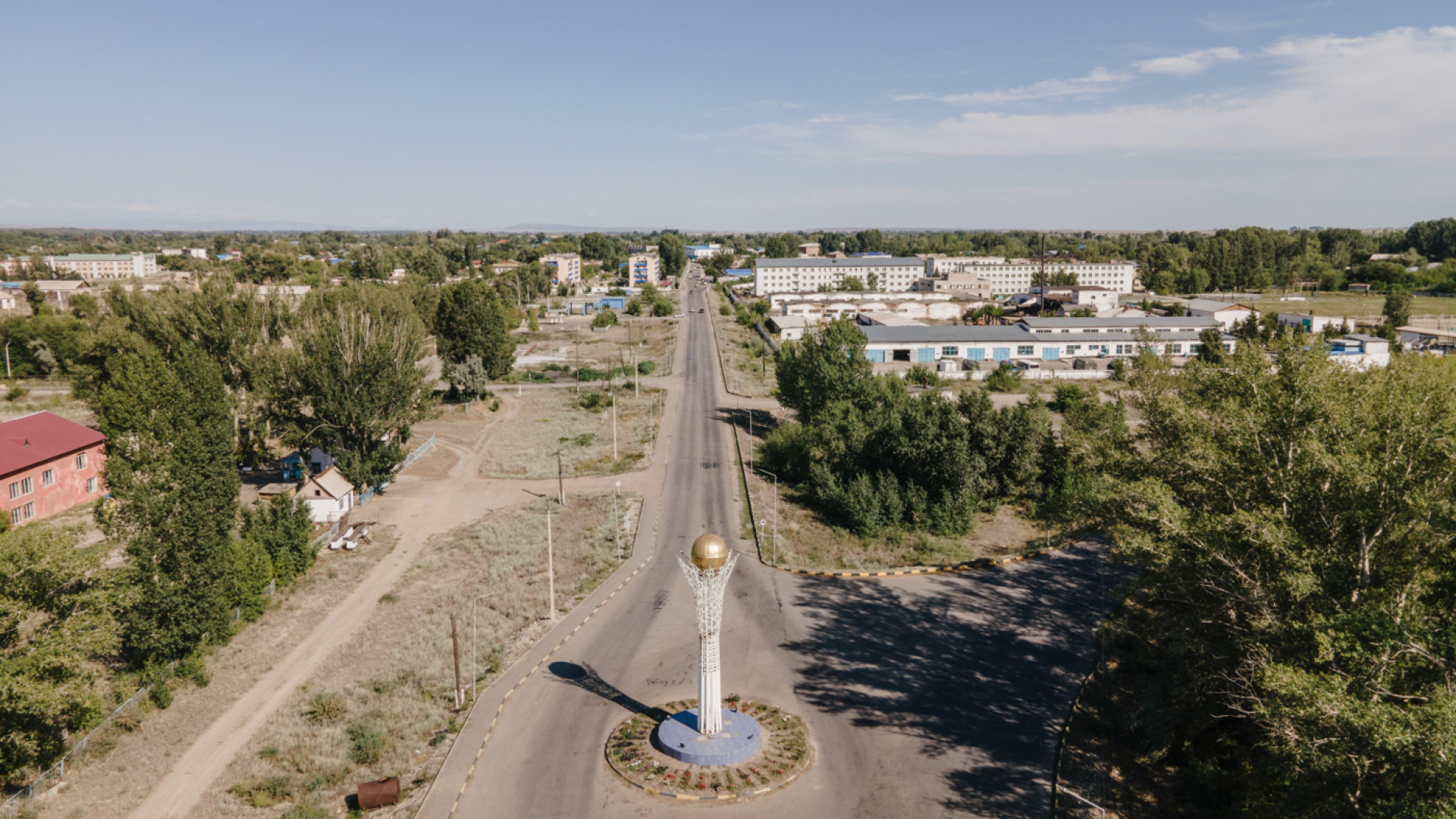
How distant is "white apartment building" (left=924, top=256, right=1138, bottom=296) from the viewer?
178 metres

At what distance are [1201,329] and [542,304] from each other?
116 meters

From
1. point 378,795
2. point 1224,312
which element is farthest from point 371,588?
point 1224,312

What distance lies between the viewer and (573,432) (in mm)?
70375

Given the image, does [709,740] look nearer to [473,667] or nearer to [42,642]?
[473,667]

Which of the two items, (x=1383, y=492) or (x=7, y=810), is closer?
(x=1383, y=492)

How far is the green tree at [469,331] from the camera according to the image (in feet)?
258

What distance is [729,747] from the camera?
25000mm

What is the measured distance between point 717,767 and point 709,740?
1.03m

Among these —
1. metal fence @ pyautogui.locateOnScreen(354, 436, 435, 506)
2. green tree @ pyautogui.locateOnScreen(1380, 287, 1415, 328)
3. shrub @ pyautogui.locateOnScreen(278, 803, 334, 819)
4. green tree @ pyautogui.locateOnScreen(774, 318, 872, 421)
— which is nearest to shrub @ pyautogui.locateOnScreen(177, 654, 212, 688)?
shrub @ pyautogui.locateOnScreen(278, 803, 334, 819)

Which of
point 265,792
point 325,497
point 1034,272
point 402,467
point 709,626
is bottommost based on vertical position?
point 265,792

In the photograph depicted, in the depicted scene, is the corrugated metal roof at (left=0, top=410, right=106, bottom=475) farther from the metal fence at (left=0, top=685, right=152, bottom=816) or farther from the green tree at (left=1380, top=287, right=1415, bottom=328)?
the green tree at (left=1380, top=287, right=1415, bottom=328)

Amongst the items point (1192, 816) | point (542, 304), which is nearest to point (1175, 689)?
point (1192, 816)

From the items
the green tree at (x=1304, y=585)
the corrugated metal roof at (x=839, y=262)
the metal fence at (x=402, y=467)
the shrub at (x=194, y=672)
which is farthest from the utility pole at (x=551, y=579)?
the corrugated metal roof at (x=839, y=262)

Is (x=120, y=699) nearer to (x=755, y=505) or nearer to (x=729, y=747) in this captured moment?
(x=729, y=747)
